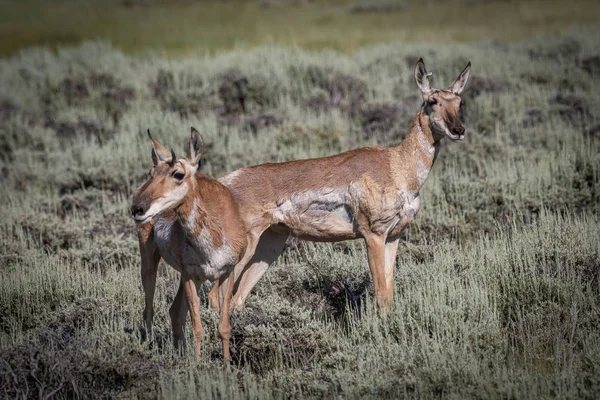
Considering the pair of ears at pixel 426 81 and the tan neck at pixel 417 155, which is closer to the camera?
the tan neck at pixel 417 155

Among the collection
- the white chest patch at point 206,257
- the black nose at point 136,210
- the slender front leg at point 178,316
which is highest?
the black nose at point 136,210

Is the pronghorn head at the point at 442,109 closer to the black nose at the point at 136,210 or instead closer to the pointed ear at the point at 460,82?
the pointed ear at the point at 460,82

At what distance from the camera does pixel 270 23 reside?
3275 cm

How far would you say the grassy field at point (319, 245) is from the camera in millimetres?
6934

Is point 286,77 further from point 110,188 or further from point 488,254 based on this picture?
point 488,254

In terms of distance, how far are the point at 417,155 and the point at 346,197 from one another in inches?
32.1

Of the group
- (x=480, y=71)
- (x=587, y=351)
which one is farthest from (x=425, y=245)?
(x=480, y=71)

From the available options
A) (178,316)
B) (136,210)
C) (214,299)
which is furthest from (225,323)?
(136,210)

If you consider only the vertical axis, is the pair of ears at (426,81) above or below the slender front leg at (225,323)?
above

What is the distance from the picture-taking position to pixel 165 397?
6426 millimetres


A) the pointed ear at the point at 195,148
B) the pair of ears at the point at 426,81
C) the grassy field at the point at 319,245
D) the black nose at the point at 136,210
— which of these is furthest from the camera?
the pair of ears at the point at 426,81

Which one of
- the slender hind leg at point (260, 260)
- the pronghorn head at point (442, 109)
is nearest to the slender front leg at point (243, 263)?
the slender hind leg at point (260, 260)

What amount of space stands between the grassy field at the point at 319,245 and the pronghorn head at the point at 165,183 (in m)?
1.14

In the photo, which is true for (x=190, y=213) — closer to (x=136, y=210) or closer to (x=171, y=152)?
(x=171, y=152)
